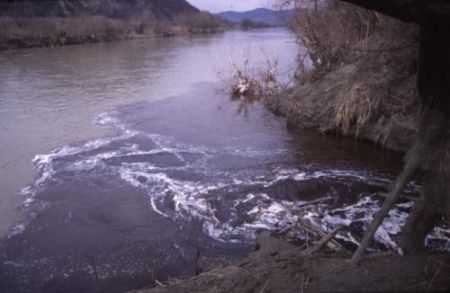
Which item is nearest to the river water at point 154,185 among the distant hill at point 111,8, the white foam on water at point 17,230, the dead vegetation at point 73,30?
the white foam on water at point 17,230

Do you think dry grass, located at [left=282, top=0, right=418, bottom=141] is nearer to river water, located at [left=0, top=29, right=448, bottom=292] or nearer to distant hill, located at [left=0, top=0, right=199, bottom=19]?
river water, located at [left=0, top=29, right=448, bottom=292]

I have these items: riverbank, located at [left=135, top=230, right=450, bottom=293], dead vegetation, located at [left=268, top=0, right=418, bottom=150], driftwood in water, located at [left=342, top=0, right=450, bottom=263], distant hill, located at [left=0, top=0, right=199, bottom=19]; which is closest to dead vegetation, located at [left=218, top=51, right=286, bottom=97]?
dead vegetation, located at [left=268, top=0, right=418, bottom=150]

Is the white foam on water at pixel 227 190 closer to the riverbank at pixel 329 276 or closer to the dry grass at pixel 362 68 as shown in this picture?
the riverbank at pixel 329 276

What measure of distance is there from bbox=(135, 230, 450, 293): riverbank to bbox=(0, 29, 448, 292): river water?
4.76 feet

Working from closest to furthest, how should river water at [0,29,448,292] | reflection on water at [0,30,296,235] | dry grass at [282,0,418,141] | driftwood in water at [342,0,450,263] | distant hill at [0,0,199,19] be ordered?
driftwood in water at [342,0,450,263] → river water at [0,29,448,292] → reflection on water at [0,30,296,235] → dry grass at [282,0,418,141] → distant hill at [0,0,199,19]

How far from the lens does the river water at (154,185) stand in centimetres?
566

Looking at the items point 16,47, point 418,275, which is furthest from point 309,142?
point 16,47

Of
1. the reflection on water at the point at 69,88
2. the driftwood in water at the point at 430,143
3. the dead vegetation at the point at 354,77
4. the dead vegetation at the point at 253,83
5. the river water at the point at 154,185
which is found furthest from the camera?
the dead vegetation at the point at 253,83

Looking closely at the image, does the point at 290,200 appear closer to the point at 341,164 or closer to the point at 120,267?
the point at 341,164

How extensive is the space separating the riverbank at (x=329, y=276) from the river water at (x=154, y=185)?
145cm

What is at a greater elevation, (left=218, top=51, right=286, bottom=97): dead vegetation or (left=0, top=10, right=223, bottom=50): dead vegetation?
(left=0, top=10, right=223, bottom=50): dead vegetation

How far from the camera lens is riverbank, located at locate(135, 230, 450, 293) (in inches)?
126

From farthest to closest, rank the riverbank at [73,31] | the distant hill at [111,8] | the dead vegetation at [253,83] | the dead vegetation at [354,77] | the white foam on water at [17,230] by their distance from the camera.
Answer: the distant hill at [111,8]
the riverbank at [73,31]
the dead vegetation at [253,83]
the dead vegetation at [354,77]
the white foam on water at [17,230]

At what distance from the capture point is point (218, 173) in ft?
28.0
